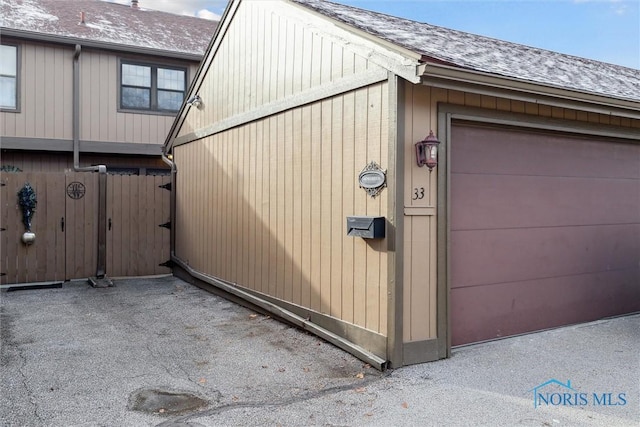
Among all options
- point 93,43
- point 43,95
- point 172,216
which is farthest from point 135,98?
point 172,216

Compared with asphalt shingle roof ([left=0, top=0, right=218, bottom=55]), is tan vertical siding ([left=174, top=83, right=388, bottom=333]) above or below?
below

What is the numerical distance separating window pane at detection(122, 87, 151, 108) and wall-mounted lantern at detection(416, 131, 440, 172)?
8541 mm

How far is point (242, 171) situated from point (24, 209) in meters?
3.56

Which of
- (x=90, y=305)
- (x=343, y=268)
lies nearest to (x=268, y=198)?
(x=343, y=268)

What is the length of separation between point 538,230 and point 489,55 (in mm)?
1792

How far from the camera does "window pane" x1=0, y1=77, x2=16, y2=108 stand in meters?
9.96

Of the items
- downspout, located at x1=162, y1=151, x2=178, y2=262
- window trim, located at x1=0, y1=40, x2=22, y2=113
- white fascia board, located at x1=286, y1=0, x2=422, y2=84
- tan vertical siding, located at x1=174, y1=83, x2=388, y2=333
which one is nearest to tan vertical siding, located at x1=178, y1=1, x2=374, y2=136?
white fascia board, located at x1=286, y1=0, x2=422, y2=84

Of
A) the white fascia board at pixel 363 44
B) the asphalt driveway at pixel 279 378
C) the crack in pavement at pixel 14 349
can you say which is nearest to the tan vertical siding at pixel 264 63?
the white fascia board at pixel 363 44

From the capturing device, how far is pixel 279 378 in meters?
4.00

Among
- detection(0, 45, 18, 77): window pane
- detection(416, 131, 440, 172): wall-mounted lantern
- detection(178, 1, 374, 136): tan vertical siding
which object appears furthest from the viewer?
detection(0, 45, 18, 77): window pane

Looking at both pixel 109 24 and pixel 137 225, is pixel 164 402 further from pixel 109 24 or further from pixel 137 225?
pixel 109 24

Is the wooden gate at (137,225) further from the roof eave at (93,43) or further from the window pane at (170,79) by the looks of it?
the roof eave at (93,43)

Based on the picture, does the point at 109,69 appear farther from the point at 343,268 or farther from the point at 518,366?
the point at 518,366

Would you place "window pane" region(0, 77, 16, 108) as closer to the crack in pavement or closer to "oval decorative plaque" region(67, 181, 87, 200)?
"oval decorative plaque" region(67, 181, 87, 200)
